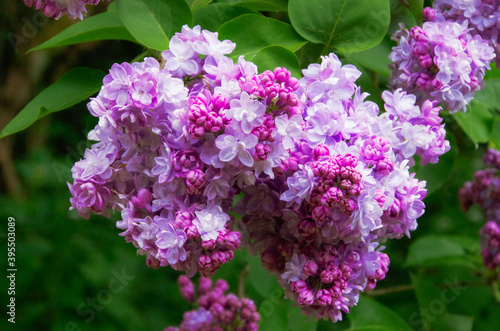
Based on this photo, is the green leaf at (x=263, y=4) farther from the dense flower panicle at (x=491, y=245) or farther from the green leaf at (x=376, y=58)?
the dense flower panicle at (x=491, y=245)

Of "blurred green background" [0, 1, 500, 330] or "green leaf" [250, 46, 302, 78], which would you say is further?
"blurred green background" [0, 1, 500, 330]

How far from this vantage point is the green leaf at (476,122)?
4.49 feet

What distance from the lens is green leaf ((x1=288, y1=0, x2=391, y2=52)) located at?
111 cm

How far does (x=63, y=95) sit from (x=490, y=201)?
148 centimetres

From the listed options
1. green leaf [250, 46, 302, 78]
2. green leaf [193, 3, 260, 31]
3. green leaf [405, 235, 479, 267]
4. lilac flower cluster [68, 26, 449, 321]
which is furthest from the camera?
green leaf [405, 235, 479, 267]

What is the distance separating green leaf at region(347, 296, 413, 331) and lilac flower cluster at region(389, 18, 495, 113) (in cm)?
71

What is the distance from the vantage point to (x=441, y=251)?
2047 millimetres

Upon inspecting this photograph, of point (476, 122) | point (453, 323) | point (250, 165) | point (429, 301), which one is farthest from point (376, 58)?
point (453, 323)

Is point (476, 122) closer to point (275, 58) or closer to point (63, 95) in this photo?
point (275, 58)

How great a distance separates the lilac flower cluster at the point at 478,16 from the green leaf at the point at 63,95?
0.68 meters

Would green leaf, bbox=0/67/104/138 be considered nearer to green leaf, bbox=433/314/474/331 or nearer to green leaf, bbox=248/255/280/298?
green leaf, bbox=248/255/280/298

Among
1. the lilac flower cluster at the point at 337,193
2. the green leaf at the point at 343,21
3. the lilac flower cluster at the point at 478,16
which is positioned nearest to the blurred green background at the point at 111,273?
the lilac flower cluster at the point at 478,16

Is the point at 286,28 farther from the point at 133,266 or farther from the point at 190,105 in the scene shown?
the point at 133,266

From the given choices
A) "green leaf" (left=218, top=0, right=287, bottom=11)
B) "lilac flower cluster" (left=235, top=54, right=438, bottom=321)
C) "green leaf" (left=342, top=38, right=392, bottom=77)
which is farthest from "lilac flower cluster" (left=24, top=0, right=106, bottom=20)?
"green leaf" (left=342, top=38, right=392, bottom=77)
